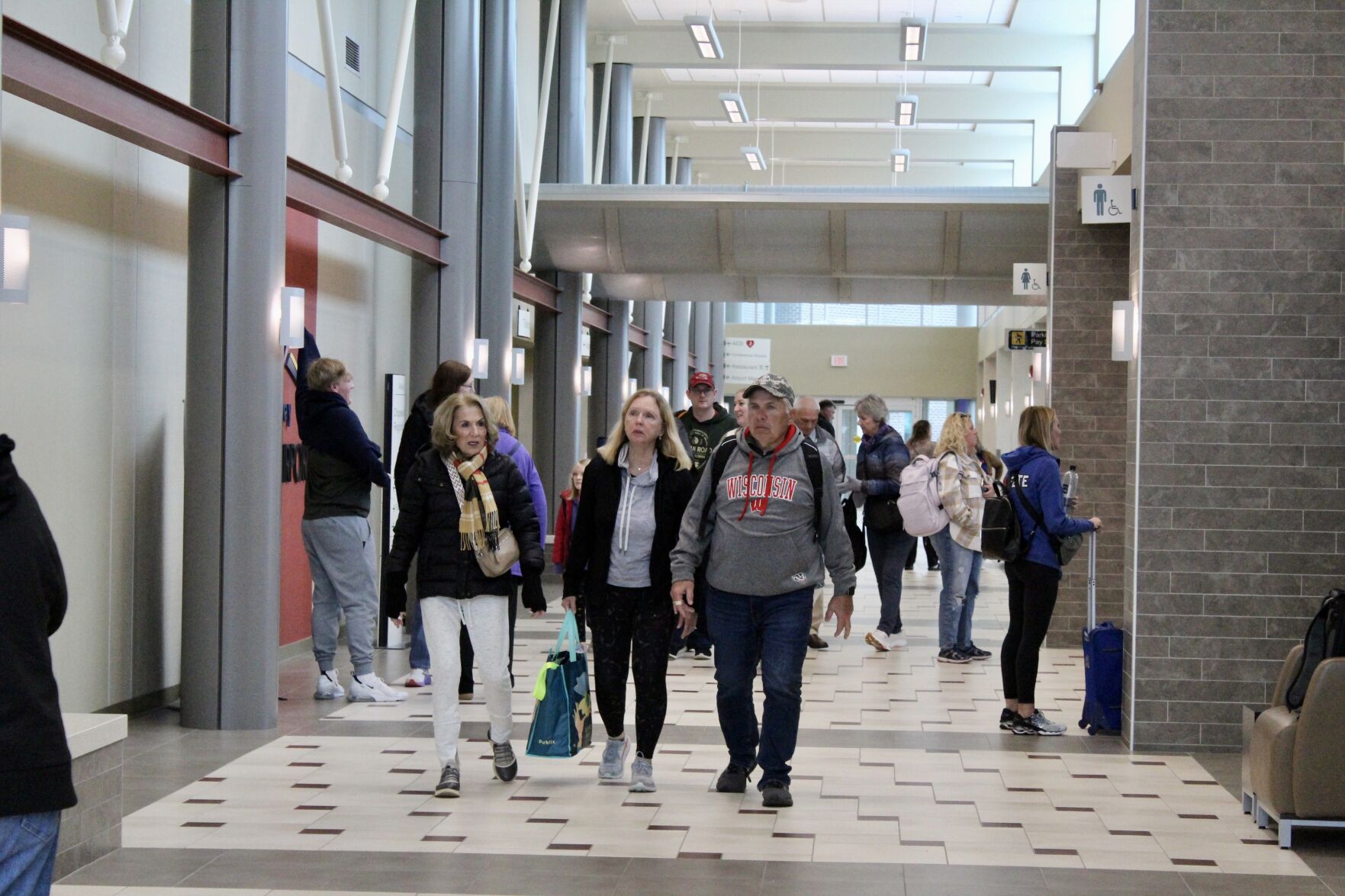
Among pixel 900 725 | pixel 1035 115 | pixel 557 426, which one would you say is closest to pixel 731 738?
pixel 900 725

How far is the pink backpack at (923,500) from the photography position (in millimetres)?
8797

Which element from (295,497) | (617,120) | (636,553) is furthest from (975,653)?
(617,120)

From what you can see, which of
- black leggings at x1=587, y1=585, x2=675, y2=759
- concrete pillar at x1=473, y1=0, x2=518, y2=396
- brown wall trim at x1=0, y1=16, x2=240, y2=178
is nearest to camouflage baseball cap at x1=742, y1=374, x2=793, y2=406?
black leggings at x1=587, y1=585, x2=675, y2=759

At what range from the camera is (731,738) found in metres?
5.40

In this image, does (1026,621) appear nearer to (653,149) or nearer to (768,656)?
(768,656)

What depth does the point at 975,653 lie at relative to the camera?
9219 mm

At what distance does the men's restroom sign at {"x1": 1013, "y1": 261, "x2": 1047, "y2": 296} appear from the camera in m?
11.3

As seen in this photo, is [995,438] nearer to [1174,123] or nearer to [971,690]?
[971,690]

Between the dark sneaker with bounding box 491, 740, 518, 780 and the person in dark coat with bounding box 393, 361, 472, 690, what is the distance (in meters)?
1.25

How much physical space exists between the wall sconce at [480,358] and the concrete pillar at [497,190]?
0.88 ft

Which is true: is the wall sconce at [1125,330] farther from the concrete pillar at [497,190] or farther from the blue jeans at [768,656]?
the concrete pillar at [497,190]

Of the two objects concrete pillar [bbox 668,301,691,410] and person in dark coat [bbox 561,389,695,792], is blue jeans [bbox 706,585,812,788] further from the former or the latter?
concrete pillar [bbox 668,301,691,410]

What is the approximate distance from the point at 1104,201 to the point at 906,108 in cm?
701

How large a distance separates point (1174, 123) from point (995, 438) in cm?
1866
